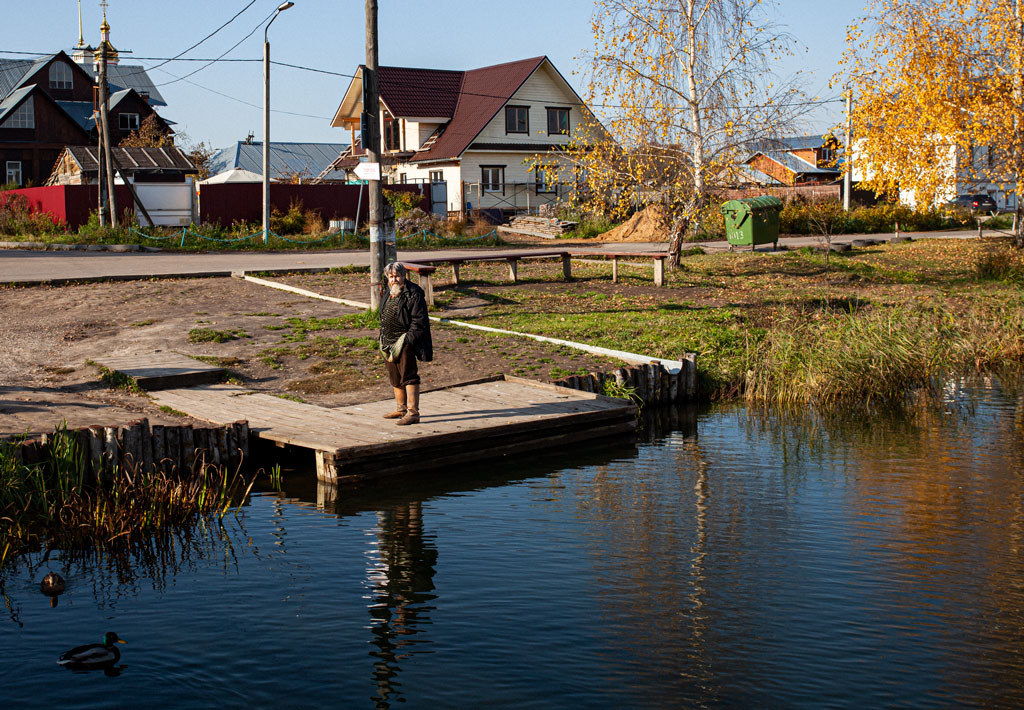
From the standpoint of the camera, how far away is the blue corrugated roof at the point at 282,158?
230 ft

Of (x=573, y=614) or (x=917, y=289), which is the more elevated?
(x=917, y=289)

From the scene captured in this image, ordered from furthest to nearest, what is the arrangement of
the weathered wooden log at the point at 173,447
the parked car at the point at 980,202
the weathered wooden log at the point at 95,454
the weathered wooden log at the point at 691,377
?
the parked car at the point at 980,202
the weathered wooden log at the point at 691,377
the weathered wooden log at the point at 173,447
the weathered wooden log at the point at 95,454

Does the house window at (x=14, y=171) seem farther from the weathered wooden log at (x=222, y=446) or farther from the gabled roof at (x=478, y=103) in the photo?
the weathered wooden log at (x=222, y=446)

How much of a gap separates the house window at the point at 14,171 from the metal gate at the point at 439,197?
28246mm

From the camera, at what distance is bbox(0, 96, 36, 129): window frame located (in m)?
60.6

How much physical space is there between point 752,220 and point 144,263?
18.6 meters

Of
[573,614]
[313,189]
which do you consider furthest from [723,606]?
[313,189]

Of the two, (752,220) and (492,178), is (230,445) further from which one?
(492,178)

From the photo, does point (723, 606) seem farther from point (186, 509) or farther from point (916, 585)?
point (186, 509)

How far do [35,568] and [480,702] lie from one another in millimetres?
4478

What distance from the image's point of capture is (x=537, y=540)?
946 centimetres

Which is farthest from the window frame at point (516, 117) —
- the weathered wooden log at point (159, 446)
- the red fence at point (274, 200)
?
the weathered wooden log at point (159, 446)

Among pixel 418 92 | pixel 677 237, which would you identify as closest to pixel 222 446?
pixel 677 237

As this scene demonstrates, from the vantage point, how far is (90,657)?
21.7 feet
